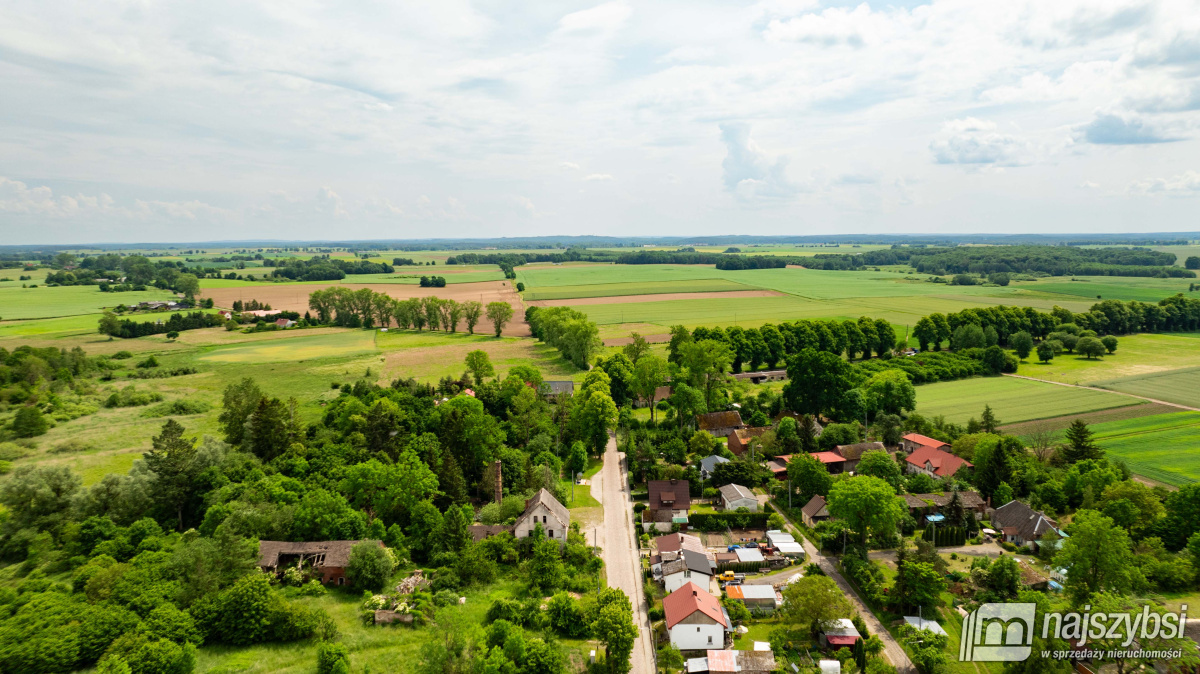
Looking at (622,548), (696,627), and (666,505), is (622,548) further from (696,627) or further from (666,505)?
(696,627)

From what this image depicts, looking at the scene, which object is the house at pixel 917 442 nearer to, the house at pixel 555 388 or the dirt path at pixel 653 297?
the house at pixel 555 388

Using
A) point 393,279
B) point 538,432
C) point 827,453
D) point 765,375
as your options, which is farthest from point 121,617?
point 393,279

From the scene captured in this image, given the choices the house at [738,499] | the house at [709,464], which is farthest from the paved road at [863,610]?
the house at [709,464]

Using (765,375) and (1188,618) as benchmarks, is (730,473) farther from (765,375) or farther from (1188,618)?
(765,375)

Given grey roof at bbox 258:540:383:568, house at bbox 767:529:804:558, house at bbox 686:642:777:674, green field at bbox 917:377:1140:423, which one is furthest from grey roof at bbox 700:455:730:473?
grey roof at bbox 258:540:383:568

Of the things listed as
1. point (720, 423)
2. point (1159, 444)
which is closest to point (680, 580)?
point (720, 423)
